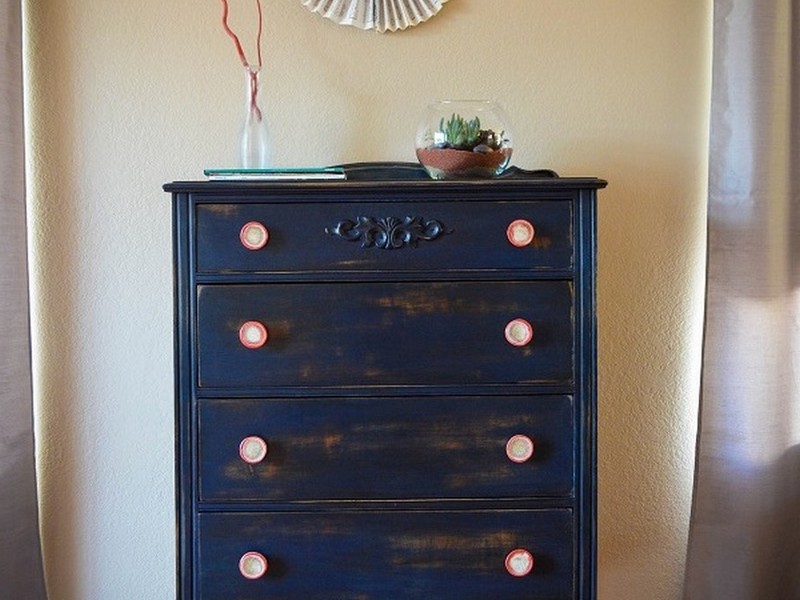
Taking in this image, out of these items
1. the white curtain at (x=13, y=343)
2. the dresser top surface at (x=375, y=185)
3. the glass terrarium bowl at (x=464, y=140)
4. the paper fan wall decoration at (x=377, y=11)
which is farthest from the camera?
the paper fan wall decoration at (x=377, y=11)

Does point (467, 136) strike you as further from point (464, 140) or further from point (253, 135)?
point (253, 135)

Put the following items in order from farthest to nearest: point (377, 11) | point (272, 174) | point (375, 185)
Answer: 1. point (377, 11)
2. point (272, 174)
3. point (375, 185)

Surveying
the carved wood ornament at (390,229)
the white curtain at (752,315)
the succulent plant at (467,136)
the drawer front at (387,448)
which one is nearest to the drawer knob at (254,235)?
the carved wood ornament at (390,229)

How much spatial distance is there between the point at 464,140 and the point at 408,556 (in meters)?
0.79

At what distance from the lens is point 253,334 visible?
1626mm

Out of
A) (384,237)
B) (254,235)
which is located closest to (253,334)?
(254,235)

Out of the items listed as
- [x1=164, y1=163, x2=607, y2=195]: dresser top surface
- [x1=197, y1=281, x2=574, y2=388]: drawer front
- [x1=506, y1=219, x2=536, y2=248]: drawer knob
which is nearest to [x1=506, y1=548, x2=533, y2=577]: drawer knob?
[x1=197, y1=281, x2=574, y2=388]: drawer front

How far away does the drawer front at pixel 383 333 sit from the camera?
1.64 meters

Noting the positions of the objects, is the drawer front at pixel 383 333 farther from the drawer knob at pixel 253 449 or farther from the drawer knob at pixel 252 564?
the drawer knob at pixel 252 564

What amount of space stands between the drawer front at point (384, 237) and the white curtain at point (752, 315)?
59 cm

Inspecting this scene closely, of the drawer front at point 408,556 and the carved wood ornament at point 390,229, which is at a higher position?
the carved wood ornament at point 390,229

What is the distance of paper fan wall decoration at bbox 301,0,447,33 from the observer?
2.10 metres

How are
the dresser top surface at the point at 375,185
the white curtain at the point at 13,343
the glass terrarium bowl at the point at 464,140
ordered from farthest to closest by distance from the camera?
the white curtain at the point at 13,343 → the glass terrarium bowl at the point at 464,140 → the dresser top surface at the point at 375,185

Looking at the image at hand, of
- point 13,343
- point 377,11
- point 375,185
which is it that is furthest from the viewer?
point 377,11
